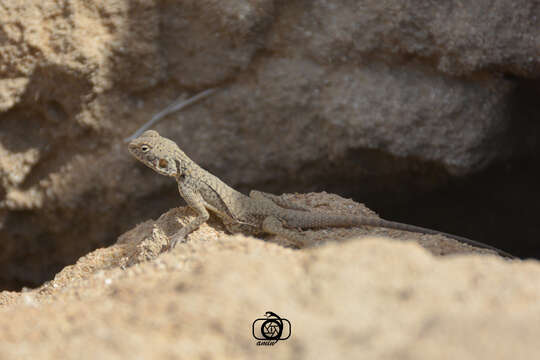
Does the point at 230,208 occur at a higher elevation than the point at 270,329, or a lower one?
lower

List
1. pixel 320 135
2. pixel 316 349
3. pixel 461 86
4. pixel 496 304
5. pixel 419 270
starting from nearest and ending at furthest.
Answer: pixel 316 349 < pixel 496 304 < pixel 419 270 < pixel 461 86 < pixel 320 135

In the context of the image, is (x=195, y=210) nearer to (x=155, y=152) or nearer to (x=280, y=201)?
(x=155, y=152)

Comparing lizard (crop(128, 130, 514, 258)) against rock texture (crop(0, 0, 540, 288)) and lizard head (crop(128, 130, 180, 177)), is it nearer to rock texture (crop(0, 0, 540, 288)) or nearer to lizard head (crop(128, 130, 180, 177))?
lizard head (crop(128, 130, 180, 177))

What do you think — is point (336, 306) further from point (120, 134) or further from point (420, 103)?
point (120, 134)

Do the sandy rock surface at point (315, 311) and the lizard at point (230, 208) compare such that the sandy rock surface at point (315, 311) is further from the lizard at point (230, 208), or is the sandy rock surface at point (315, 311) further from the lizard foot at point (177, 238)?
the lizard at point (230, 208)

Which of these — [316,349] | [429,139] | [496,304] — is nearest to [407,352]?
[316,349]

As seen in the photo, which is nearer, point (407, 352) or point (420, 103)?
point (407, 352)

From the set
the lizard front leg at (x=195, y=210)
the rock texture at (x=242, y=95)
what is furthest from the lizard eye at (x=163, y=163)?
the rock texture at (x=242, y=95)

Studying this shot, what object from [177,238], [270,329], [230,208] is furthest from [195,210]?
[270,329]
